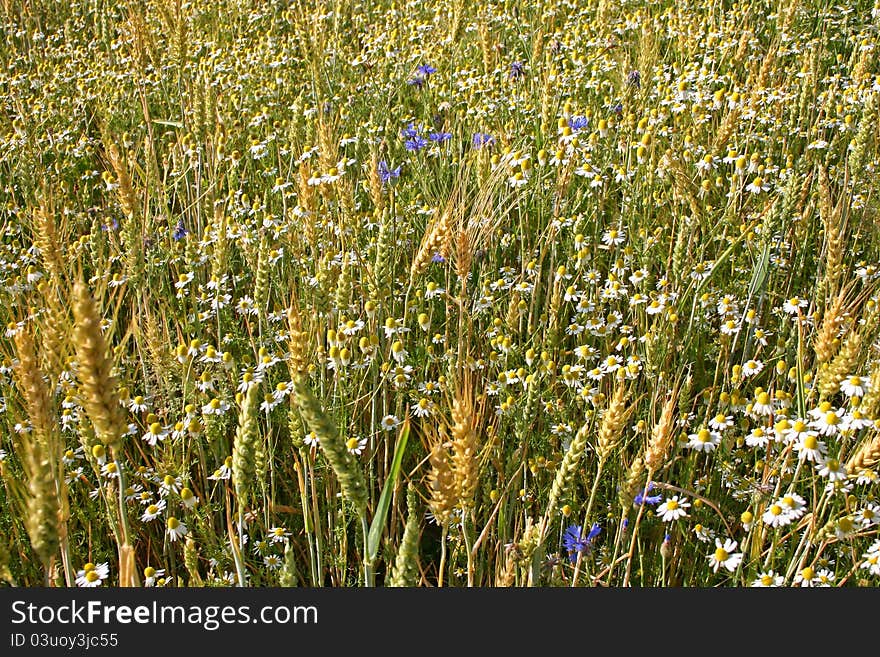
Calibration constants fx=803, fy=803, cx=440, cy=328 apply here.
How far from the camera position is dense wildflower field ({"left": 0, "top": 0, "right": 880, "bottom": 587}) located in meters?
1.68

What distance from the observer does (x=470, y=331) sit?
8.26ft

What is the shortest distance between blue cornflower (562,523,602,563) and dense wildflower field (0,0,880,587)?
0.09 ft

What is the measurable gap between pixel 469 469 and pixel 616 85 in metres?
2.96

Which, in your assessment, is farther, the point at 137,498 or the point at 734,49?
the point at 734,49

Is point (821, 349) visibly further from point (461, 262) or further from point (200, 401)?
point (200, 401)

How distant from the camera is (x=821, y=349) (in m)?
1.68

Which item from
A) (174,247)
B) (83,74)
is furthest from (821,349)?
(83,74)

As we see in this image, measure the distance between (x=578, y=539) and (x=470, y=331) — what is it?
0.83m

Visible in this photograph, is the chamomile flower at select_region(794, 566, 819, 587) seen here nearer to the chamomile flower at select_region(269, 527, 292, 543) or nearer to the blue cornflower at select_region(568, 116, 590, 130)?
the chamomile flower at select_region(269, 527, 292, 543)

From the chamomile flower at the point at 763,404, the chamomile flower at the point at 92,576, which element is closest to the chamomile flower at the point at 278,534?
the chamomile flower at the point at 92,576

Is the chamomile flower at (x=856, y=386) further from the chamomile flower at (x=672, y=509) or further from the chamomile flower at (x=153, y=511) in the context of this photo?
the chamomile flower at (x=153, y=511)

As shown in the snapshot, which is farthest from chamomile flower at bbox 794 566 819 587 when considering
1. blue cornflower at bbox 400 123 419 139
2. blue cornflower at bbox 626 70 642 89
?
blue cornflower at bbox 400 123 419 139

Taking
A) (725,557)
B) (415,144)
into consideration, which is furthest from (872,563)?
(415,144)

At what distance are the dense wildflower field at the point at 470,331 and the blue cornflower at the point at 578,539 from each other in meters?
0.03
